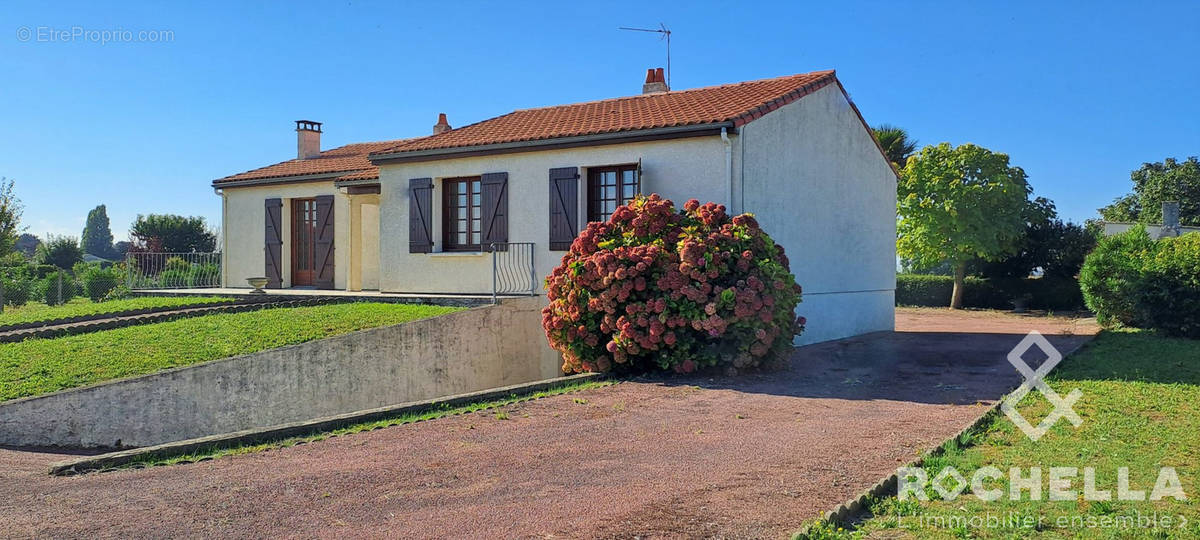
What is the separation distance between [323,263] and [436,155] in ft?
16.8

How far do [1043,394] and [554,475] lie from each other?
18.5 ft

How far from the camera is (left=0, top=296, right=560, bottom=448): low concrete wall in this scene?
9.32 metres

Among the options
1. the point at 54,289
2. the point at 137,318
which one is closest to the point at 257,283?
the point at 137,318

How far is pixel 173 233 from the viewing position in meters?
44.2

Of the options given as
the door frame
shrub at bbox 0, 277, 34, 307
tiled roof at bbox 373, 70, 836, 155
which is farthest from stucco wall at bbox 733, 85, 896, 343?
shrub at bbox 0, 277, 34, 307

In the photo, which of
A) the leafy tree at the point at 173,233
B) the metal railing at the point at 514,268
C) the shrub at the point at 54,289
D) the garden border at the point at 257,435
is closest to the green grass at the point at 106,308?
the metal railing at the point at 514,268

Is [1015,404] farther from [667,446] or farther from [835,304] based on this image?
[835,304]

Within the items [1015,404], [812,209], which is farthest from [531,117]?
[1015,404]

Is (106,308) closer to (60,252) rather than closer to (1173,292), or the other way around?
(1173,292)

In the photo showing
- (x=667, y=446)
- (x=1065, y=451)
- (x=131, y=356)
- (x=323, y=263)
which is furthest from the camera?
(x=323, y=263)

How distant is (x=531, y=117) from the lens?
17.4 m

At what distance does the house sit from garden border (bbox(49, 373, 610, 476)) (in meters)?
5.22

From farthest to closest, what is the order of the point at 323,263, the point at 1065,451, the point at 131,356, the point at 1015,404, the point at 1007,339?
1. the point at 323,263
2. the point at 1007,339
3. the point at 131,356
4. the point at 1015,404
5. the point at 1065,451

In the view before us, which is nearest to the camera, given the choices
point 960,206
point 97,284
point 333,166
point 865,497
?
point 865,497
